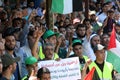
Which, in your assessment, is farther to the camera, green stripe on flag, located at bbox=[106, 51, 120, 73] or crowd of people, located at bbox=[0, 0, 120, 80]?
green stripe on flag, located at bbox=[106, 51, 120, 73]

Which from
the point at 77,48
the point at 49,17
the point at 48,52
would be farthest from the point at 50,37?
the point at 49,17

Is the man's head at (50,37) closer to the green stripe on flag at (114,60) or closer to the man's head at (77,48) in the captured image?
the man's head at (77,48)

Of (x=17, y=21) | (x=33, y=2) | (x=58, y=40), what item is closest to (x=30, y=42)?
(x=58, y=40)

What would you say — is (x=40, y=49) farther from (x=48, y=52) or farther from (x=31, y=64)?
(x=31, y=64)

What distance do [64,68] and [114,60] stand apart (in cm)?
116

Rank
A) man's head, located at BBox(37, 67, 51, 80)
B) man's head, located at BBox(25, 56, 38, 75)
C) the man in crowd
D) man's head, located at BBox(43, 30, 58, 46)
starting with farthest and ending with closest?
man's head, located at BBox(43, 30, 58, 46), man's head, located at BBox(25, 56, 38, 75), man's head, located at BBox(37, 67, 51, 80), the man in crowd

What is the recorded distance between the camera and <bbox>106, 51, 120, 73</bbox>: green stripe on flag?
8.01 metres

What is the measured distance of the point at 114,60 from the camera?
8.24 meters

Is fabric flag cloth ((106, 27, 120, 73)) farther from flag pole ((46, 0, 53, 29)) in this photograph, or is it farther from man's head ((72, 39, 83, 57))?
flag pole ((46, 0, 53, 29))

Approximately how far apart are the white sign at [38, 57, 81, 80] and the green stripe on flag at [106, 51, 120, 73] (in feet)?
2.71

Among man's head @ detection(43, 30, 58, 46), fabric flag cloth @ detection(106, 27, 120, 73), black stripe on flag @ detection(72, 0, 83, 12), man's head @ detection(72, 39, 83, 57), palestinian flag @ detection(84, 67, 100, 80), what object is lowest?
palestinian flag @ detection(84, 67, 100, 80)

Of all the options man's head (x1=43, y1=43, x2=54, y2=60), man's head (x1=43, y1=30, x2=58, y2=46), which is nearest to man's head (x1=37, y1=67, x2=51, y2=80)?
man's head (x1=43, y1=43, x2=54, y2=60)

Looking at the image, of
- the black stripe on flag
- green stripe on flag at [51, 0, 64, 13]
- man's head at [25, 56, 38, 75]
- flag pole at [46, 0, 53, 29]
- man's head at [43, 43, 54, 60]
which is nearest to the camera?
man's head at [25, 56, 38, 75]

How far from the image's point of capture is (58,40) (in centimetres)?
871
